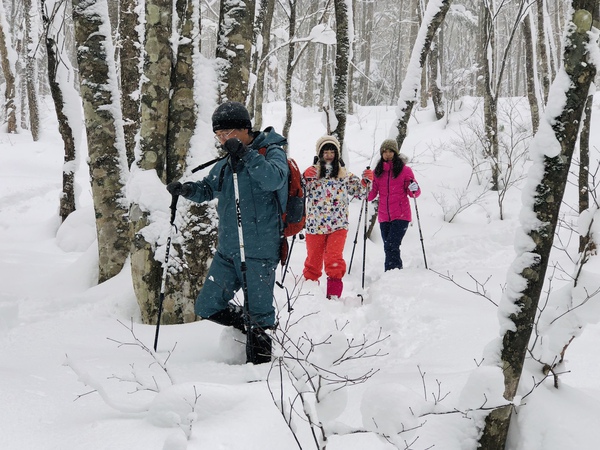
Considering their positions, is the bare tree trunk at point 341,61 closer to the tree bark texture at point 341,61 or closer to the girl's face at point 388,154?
the tree bark texture at point 341,61

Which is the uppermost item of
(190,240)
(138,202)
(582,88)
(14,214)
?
(582,88)

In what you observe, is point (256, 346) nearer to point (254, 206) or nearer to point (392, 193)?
point (254, 206)

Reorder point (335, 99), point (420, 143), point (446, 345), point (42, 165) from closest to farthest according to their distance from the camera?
1. point (446, 345)
2. point (335, 99)
3. point (420, 143)
4. point (42, 165)

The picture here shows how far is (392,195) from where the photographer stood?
6.44 m

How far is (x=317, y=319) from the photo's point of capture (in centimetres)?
457

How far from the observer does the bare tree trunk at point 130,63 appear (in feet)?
20.3

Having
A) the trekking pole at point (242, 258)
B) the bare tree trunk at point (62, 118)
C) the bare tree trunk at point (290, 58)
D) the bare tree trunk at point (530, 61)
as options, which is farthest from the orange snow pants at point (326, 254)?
the bare tree trunk at point (530, 61)

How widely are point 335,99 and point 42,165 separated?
44.1ft

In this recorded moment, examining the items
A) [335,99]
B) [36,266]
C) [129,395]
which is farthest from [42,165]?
[129,395]

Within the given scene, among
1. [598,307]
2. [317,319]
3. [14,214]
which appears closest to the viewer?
[598,307]

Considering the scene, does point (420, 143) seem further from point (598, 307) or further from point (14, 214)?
point (598, 307)

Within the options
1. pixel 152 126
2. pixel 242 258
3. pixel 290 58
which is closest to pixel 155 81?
pixel 152 126

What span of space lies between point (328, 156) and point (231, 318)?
9.78 ft

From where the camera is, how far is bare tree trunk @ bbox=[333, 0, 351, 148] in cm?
709
